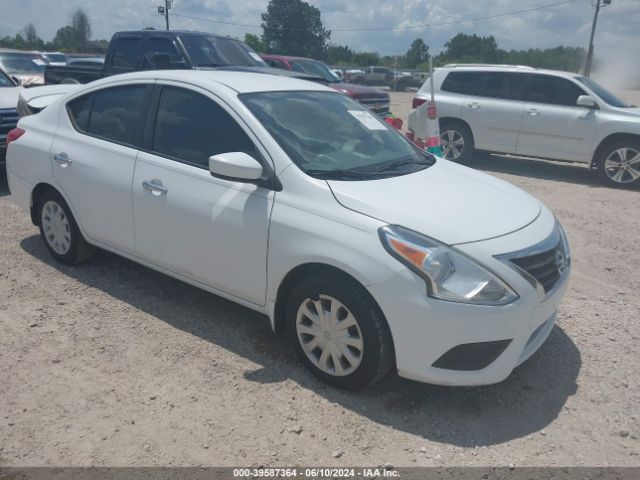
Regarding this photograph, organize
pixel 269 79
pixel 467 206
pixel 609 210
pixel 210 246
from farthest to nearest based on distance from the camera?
pixel 609 210
pixel 269 79
pixel 210 246
pixel 467 206

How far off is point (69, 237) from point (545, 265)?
3723mm

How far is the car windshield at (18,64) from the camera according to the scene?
14383 millimetres

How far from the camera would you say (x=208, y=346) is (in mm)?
3857

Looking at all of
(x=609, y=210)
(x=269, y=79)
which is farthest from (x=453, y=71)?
(x=269, y=79)

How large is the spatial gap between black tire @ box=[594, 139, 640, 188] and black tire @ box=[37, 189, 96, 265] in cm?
792

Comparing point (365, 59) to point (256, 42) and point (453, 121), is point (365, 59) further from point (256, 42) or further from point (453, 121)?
point (453, 121)

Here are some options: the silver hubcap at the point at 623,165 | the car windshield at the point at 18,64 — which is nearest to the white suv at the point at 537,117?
the silver hubcap at the point at 623,165

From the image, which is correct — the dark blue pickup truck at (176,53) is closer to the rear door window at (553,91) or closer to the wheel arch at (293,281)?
the rear door window at (553,91)

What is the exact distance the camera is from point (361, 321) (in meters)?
3.09

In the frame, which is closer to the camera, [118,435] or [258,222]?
[118,435]

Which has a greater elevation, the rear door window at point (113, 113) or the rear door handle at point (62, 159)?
the rear door window at point (113, 113)

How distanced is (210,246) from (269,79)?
1.44 m

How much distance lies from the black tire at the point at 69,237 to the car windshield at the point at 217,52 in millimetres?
5139

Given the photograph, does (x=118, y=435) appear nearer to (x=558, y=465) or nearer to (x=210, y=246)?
(x=210, y=246)
